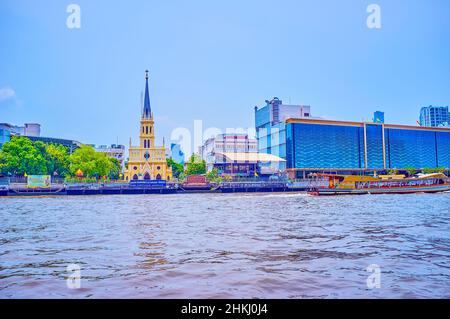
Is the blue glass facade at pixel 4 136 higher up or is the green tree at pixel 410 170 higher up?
the blue glass facade at pixel 4 136

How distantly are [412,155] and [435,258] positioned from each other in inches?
5312

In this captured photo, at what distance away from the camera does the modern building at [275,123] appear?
129m

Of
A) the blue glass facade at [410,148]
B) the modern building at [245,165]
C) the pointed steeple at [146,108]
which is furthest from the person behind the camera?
the blue glass facade at [410,148]

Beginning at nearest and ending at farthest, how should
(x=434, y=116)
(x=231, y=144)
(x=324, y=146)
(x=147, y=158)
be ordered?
(x=147, y=158) → (x=324, y=146) → (x=231, y=144) → (x=434, y=116)

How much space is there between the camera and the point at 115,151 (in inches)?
7101

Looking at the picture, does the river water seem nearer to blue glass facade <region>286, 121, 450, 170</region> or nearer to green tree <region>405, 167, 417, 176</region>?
blue glass facade <region>286, 121, 450, 170</region>

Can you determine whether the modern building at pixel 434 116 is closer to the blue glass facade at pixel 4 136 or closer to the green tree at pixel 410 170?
the green tree at pixel 410 170

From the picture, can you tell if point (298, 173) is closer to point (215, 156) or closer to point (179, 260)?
point (215, 156)

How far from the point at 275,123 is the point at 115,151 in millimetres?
73434

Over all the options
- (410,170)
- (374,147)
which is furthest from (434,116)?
(374,147)

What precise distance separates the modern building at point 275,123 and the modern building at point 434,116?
145ft

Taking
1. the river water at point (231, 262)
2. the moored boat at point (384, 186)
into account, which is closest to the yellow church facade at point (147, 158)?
the moored boat at point (384, 186)

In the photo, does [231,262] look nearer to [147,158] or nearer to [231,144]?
[147,158]

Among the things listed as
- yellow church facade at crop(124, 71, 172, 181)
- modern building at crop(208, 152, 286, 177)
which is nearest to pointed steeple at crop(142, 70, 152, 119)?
yellow church facade at crop(124, 71, 172, 181)
